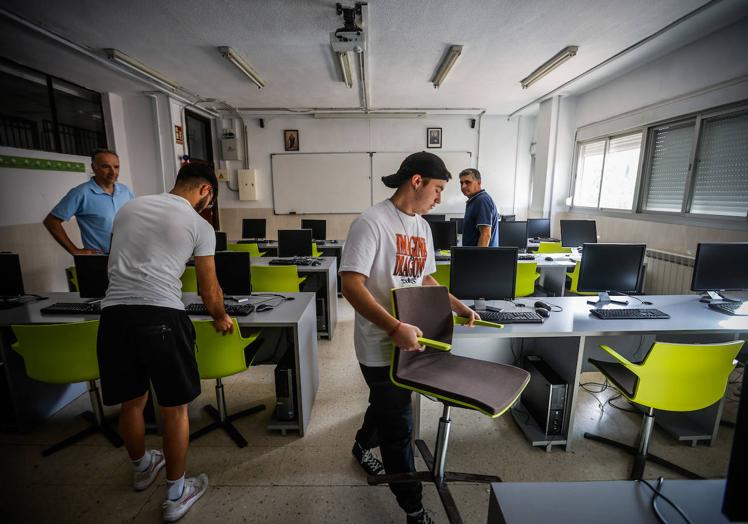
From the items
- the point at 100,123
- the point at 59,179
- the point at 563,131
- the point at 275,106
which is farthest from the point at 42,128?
the point at 563,131

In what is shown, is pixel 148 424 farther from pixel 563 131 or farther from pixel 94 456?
pixel 563 131

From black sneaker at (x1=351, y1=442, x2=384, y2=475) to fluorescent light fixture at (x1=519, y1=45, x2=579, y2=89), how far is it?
14.8 feet

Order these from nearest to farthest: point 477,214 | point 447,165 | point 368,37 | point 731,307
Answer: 1. point 731,307
2. point 477,214
3. point 368,37
4. point 447,165

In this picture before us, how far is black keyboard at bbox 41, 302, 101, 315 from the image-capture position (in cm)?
223

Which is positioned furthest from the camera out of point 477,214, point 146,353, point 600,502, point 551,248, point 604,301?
point 551,248

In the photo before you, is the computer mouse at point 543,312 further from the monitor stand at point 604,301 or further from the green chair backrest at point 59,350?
the green chair backrest at point 59,350

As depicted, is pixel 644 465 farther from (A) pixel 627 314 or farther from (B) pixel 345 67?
(B) pixel 345 67

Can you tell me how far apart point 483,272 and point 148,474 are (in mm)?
2217

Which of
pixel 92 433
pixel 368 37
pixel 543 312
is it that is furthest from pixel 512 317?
pixel 368 37

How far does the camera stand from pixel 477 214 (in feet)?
10.2

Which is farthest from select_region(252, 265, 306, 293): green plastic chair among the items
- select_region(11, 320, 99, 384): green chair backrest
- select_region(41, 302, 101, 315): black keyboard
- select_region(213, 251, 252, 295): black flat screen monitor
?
select_region(11, 320, 99, 384): green chair backrest

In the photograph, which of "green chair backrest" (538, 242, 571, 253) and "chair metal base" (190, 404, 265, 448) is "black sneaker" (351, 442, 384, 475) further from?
"green chair backrest" (538, 242, 571, 253)

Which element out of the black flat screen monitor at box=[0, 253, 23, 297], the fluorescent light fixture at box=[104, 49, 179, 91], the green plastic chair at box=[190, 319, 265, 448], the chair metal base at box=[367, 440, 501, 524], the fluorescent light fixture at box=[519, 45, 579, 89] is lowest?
the chair metal base at box=[367, 440, 501, 524]

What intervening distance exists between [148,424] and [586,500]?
8.24ft
